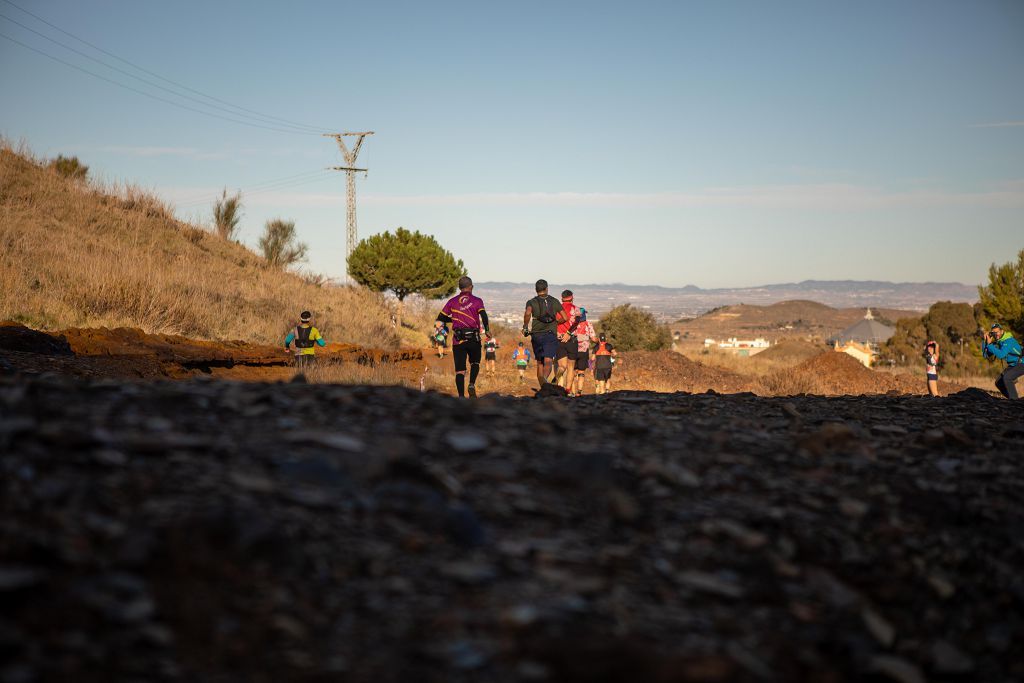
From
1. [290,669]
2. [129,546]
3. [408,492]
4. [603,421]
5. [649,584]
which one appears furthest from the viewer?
[603,421]

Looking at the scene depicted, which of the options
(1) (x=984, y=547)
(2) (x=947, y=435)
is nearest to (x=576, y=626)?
(1) (x=984, y=547)

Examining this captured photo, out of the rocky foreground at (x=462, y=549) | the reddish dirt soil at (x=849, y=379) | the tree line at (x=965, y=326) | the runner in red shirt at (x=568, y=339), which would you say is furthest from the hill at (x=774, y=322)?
the rocky foreground at (x=462, y=549)

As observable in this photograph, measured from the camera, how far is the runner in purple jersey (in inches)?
500

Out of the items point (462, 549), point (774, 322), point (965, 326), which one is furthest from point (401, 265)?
point (774, 322)

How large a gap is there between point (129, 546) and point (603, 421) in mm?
3673

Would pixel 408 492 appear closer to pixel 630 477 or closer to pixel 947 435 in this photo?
pixel 630 477

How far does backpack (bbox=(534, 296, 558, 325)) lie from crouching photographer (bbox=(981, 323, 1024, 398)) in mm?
7486

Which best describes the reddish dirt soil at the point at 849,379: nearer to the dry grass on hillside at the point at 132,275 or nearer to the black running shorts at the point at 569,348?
the black running shorts at the point at 569,348

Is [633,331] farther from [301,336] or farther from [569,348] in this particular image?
[301,336]

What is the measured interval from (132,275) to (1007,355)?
20481 millimetres

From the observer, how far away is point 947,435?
21.1 feet

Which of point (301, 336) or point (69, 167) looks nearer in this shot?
point (301, 336)

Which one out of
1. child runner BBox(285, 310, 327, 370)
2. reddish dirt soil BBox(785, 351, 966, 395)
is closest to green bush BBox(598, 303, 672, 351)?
reddish dirt soil BBox(785, 351, 966, 395)

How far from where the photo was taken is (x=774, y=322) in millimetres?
166625
